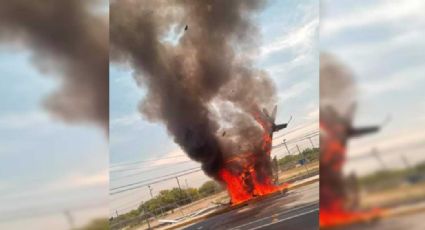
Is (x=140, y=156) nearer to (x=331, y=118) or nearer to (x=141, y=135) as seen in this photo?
(x=141, y=135)

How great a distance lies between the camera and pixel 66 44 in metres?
2.62

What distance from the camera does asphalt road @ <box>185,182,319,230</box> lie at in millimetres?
3873

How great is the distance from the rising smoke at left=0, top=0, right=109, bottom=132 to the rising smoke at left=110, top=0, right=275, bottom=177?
1.17 feet

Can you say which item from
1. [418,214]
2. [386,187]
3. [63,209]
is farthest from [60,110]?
[418,214]

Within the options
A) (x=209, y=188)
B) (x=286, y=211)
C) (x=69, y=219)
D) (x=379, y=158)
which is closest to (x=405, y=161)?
(x=379, y=158)

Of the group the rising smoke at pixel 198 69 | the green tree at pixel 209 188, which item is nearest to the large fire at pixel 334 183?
the rising smoke at pixel 198 69

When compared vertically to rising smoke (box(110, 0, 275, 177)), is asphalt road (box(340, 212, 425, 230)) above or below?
below

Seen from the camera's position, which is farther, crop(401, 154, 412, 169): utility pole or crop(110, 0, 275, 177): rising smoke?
crop(401, 154, 412, 169): utility pole

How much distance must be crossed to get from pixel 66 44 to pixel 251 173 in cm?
198

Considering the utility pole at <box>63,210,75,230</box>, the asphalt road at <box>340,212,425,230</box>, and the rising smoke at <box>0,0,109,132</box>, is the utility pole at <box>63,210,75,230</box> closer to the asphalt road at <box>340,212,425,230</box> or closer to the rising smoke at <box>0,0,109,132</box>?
the rising smoke at <box>0,0,109,132</box>

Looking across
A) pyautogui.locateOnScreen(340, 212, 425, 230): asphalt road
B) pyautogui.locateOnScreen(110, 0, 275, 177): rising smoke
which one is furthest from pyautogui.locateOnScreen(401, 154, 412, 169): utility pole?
pyautogui.locateOnScreen(110, 0, 275, 177): rising smoke

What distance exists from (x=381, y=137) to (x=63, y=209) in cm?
236

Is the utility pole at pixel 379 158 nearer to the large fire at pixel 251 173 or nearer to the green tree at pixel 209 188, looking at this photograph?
the large fire at pixel 251 173

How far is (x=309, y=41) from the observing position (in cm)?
391
